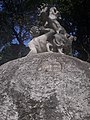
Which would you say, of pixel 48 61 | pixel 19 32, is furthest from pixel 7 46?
pixel 48 61

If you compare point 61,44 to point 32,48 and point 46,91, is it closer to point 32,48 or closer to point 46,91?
point 32,48

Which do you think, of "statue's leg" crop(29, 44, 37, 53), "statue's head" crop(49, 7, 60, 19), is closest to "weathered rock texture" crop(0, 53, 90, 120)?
"statue's leg" crop(29, 44, 37, 53)

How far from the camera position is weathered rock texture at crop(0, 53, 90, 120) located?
6.15 metres

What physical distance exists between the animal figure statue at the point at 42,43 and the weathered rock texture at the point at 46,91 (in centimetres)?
108

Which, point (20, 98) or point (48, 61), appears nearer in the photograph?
point (20, 98)

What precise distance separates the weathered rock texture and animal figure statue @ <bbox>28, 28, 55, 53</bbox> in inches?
42.6

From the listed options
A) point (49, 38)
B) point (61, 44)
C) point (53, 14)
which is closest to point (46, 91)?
point (61, 44)

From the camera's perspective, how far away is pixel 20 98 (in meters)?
6.29

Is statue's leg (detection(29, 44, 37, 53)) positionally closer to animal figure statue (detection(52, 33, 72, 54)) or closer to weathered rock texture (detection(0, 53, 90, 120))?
animal figure statue (detection(52, 33, 72, 54))

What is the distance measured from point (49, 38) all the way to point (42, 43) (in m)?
0.25

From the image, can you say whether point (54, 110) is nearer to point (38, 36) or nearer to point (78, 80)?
point (78, 80)

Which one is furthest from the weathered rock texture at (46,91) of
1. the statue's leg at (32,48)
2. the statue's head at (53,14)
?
the statue's head at (53,14)

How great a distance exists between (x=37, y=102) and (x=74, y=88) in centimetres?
67

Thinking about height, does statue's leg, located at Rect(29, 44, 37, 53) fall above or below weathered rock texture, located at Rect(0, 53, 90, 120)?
above
